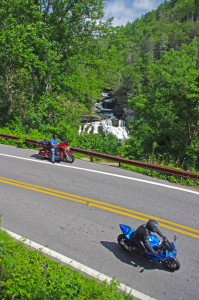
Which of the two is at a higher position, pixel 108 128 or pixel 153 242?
pixel 108 128

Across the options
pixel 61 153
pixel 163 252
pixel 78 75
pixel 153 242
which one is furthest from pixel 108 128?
pixel 163 252

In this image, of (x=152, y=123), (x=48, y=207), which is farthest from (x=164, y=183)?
(x=152, y=123)

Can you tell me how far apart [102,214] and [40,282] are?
3.42 m

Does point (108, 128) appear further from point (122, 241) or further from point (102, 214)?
point (122, 241)

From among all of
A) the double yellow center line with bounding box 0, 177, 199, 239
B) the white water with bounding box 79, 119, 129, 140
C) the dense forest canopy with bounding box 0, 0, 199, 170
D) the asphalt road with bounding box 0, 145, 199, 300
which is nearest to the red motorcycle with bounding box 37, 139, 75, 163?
the asphalt road with bounding box 0, 145, 199, 300

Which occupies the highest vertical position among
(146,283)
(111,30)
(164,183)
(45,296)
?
(111,30)

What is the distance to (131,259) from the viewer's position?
557 cm

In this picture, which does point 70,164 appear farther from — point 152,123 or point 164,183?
point 152,123

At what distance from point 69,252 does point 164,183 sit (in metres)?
5.27

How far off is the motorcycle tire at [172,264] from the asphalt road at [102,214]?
4.7 inches

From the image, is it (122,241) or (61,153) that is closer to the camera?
(122,241)

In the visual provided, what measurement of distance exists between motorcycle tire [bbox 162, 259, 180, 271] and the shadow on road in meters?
0.18

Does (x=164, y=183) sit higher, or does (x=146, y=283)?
(x=164, y=183)

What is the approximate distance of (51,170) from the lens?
10414 mm
